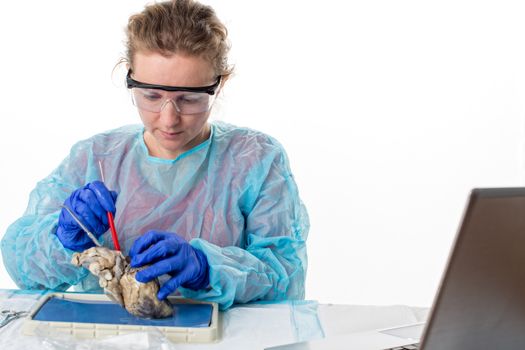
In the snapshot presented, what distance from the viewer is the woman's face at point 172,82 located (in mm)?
1715

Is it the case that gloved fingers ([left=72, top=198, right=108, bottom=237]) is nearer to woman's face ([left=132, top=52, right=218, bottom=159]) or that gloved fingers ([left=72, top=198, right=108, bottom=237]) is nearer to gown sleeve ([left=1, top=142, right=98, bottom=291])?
gown sleeve ([left=1, top=142, right=98, bottom=291])

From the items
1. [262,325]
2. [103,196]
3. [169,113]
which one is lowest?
[262,325]

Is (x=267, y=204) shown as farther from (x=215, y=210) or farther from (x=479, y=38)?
(x=479, y=38)

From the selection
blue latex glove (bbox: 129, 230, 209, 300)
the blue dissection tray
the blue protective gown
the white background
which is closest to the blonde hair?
the blue protective gown

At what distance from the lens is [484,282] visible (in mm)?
907

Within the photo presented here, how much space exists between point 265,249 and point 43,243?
0.59 metres

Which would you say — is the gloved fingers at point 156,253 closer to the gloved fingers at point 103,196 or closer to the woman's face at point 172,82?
the gloved fingers at point 103,196

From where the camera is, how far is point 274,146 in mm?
2055

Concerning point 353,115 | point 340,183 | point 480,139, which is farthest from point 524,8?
point 340,183

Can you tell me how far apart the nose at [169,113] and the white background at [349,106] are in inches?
60.2

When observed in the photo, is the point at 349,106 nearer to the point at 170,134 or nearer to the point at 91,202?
the point at 170,134

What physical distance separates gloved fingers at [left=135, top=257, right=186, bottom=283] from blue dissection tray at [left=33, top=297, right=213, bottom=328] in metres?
0.09

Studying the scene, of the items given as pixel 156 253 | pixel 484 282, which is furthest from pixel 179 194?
pixel 484 282

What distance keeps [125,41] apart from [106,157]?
0.35m
